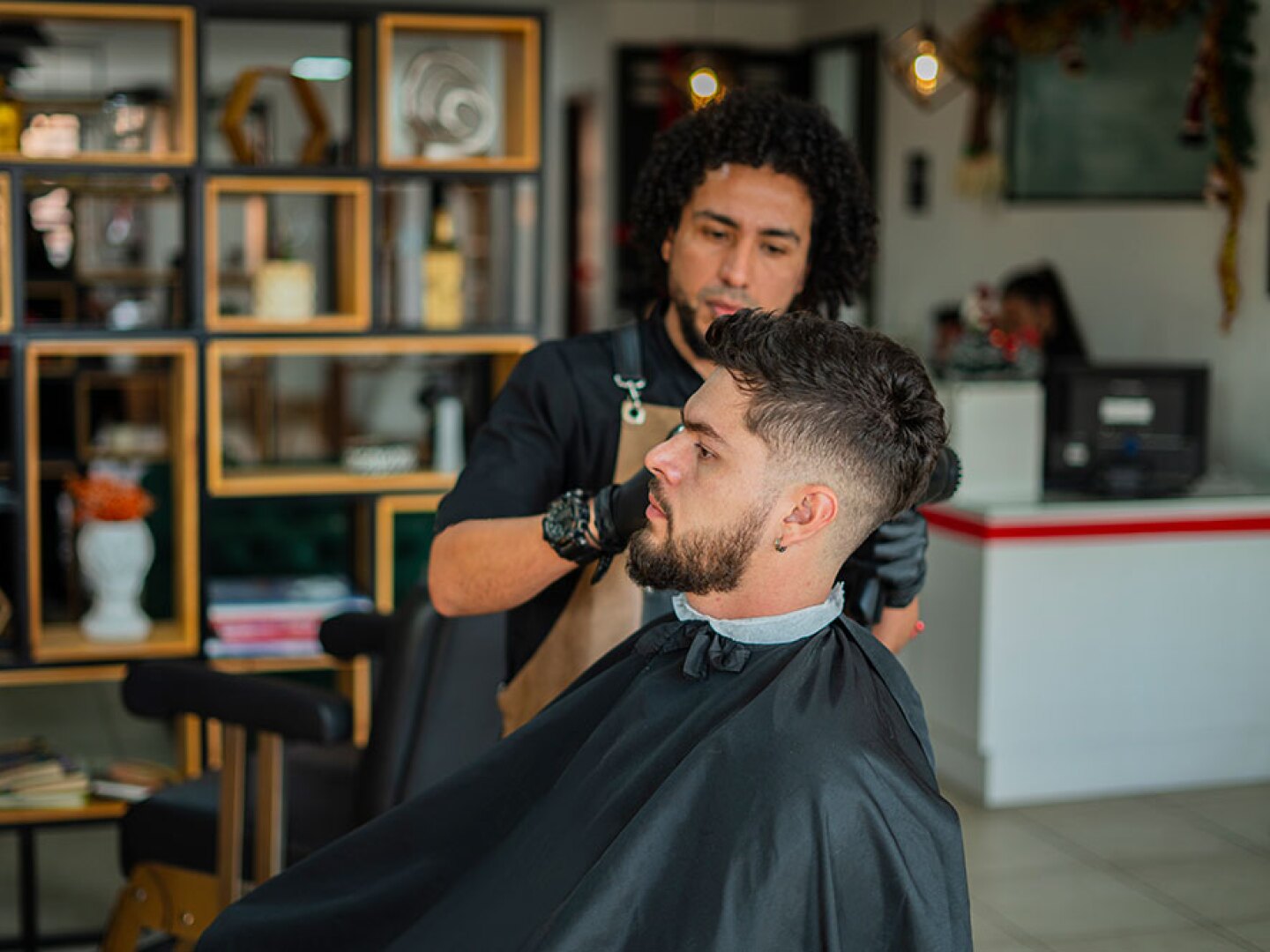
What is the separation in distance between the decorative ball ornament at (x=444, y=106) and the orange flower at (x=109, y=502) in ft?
3.15

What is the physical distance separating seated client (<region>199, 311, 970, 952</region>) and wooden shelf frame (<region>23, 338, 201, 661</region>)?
1658mm

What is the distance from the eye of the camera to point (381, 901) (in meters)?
1.82

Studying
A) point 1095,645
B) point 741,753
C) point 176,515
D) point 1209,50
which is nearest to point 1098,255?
point 1209,50

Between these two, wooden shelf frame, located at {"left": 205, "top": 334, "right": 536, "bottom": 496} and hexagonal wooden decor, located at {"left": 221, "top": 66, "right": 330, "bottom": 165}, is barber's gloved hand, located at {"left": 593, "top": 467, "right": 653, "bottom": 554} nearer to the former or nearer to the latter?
wooden shelf frame, located at {"left": 205, "top": 334, "right": 536, "bottom": 496}

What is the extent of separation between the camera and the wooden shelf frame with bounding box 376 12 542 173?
3410 millimetres

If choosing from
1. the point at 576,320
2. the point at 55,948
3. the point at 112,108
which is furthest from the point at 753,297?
the point at 576,320

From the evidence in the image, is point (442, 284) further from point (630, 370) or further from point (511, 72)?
point (630, 370)

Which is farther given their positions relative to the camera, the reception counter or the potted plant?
the reception counter

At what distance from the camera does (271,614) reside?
357cm

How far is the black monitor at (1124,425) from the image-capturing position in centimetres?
462

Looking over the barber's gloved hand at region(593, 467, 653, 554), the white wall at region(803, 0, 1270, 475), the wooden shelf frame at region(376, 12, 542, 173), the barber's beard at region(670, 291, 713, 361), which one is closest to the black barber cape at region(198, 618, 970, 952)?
the barber's gloved hand at region(593, 467, 653, 554)

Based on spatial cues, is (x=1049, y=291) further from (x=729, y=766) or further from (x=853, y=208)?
(x=729, y=766)

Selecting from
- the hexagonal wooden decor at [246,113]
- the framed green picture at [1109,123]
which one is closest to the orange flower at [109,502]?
the hexagonal wooden decor at [246,113]

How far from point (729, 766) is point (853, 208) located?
86 cm
